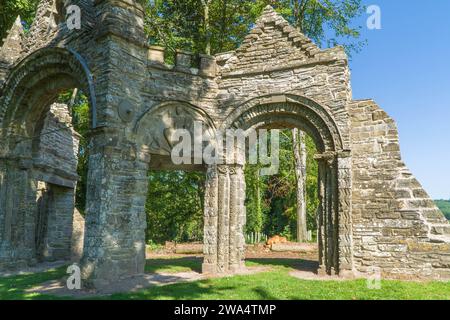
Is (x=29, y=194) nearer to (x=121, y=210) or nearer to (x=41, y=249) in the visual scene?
(x=41, y=249)

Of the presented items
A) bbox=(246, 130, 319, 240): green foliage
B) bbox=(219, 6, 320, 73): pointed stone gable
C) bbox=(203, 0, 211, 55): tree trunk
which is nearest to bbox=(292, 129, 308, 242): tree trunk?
bbox=(246, 130, 319, 240): green foliage

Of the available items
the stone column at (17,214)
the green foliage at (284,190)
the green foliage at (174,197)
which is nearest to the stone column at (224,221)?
the stone column at (17,214)

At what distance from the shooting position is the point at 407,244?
8.24m

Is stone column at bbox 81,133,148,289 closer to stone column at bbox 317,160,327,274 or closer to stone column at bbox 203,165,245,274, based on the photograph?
stone column at bbox 203,165,245,274

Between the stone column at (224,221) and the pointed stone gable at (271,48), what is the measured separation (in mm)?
2870

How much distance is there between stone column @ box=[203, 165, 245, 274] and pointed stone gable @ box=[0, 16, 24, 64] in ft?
22.7

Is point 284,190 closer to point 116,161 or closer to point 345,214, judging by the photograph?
point 345,214

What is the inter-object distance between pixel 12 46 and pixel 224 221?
825 centimetres

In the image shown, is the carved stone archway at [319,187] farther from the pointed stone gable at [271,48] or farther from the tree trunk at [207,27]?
the tree trunk at [207,27]

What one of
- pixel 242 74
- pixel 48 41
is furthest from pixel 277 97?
pixel 48 41

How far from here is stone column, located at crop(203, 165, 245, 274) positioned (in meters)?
9.48

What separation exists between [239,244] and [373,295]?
12.7 ft

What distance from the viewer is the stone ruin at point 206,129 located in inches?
324
